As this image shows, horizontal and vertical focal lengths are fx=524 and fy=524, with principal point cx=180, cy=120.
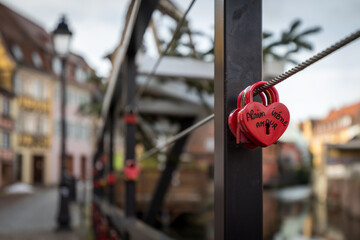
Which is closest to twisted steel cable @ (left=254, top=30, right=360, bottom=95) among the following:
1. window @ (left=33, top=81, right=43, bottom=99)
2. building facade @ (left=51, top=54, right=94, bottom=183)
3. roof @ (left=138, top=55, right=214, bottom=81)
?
roof @ (left=138, top=55, right=214, bottom=81)

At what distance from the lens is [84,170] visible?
4644 cm

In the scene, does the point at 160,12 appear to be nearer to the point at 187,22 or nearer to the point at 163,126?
the point at 187,22

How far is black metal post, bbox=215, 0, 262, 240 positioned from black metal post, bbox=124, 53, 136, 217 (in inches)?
105

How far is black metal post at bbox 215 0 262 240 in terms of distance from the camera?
1306 mm

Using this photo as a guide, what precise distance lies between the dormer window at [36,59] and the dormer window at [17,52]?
140cm

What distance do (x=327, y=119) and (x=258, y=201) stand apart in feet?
284

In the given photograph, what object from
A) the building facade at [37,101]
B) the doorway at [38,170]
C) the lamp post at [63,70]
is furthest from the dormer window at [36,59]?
the lamp post at [63,70]

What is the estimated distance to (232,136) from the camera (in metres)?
1.31

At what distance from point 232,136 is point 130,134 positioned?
2.94m

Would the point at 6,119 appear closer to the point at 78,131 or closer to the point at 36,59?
the point at 36,59

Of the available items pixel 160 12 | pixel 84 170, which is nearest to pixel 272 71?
pixel 160 12

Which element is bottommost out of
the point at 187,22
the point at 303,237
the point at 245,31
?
the point at 303,237

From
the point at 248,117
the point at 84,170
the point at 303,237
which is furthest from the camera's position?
the point at 84,170

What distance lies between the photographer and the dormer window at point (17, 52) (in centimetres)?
3678
